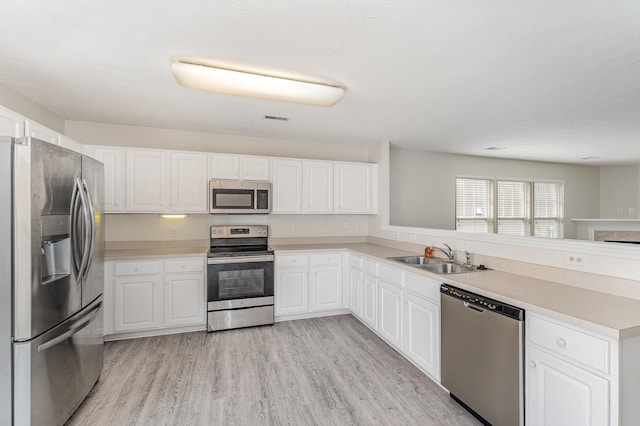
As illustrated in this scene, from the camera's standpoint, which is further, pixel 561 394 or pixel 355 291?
pixel 355 291

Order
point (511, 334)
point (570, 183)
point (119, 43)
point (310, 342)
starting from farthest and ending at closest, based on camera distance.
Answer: point (570, 183) → point (310, 342) → point (119, 43) → point (511, 334)

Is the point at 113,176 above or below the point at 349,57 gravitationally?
below

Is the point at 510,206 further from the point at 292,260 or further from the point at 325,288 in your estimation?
the point at 292,260

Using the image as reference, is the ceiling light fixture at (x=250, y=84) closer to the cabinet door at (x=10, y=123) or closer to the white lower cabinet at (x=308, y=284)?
the cabinet door at (x=10, y=123)

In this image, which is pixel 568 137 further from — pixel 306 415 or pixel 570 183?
pixel 306 415

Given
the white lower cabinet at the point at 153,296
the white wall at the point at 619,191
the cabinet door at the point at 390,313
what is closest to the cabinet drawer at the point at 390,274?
the cabinet door at the point at 390,313

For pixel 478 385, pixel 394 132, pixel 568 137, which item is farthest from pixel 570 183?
pixel 478 385

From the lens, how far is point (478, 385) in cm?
195

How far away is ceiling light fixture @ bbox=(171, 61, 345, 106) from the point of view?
2172 millimetres

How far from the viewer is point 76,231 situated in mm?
1989

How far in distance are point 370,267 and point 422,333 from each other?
1.04 metres

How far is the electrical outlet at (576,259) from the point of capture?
1.98m

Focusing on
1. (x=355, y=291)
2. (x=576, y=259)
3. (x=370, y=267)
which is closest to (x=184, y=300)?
(x=355, y=291)

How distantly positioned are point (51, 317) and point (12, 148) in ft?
3.22
